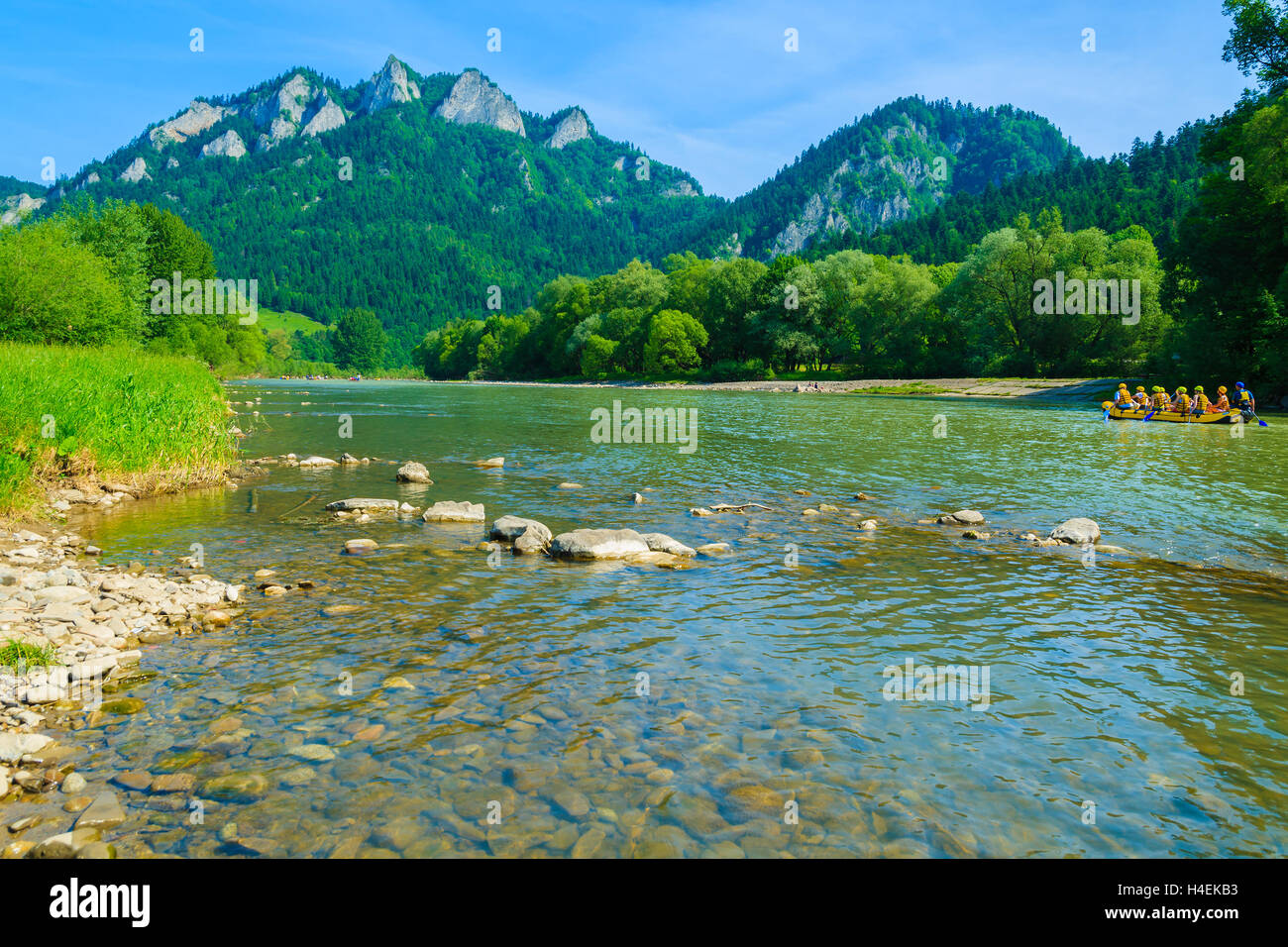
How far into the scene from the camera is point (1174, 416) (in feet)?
153

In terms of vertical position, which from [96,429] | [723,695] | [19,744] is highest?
[96,429]

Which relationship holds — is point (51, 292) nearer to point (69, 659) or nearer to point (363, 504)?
point (363, 504)

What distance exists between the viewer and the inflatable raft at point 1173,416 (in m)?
44.2

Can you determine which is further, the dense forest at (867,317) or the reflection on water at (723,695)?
the dense forest at (867,317)

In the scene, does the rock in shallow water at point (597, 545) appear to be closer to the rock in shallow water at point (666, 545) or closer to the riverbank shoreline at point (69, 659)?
the rock in shallow water at point (666, 545)

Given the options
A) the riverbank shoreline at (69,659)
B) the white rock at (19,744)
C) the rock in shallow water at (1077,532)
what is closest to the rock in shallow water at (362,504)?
the riverbank shoreline at (69,659)

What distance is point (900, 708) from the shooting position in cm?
775

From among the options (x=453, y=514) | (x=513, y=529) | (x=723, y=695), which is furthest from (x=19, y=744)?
(x=453, y=514)

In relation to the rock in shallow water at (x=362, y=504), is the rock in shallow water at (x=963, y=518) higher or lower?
lower

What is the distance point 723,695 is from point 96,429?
1862 centimetres

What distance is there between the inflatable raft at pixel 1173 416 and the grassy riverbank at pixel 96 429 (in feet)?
174

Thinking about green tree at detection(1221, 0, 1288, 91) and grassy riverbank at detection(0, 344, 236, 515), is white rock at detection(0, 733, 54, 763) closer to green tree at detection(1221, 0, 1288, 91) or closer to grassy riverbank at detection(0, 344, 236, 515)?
grassy riverbank at detection(0, 344, 236, 515)

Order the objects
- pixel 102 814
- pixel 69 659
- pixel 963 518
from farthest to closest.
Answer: pixel 963 518 → pixel 69 659 → pixel 102 814
